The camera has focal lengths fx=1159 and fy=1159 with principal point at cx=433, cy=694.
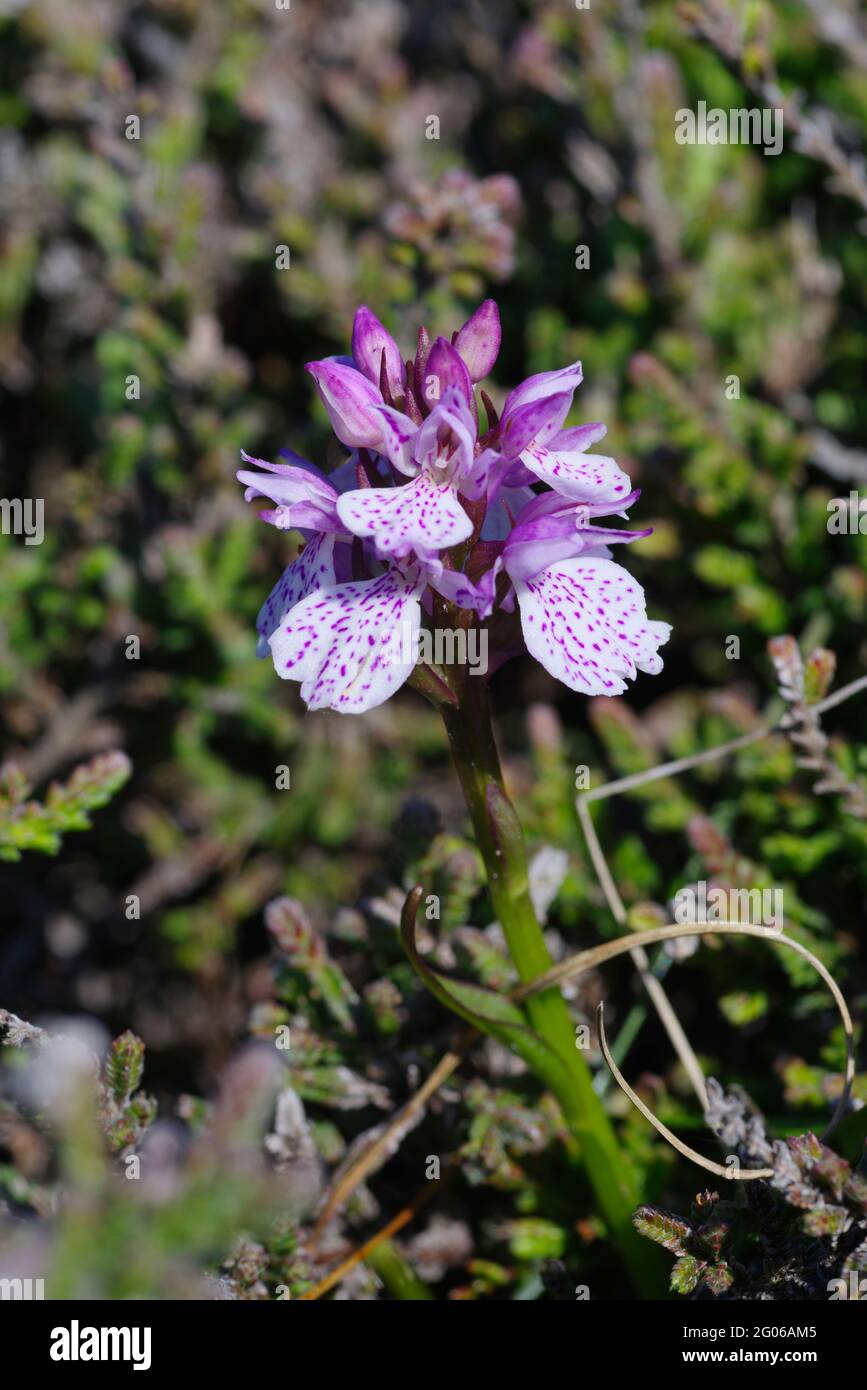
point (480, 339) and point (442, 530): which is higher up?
point (480, 339)

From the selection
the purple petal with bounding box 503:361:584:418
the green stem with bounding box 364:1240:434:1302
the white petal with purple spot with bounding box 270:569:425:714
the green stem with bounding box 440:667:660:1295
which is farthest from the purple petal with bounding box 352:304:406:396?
the green stem with bounding box 364:1240:434:1302

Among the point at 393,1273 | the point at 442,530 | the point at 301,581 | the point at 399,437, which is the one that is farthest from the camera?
the point at 393,1273

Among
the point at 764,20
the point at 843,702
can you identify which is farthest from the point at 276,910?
the point at 764,20

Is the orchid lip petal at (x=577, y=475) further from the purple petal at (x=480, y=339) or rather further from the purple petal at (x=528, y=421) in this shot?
the purple petal at (x=480, y=339)

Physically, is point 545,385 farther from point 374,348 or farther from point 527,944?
point 527,944

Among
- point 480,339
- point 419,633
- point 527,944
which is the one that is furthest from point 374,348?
point 527,944

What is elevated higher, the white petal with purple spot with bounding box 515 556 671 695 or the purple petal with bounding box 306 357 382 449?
the purple petal with bounding box 306 357 382 449

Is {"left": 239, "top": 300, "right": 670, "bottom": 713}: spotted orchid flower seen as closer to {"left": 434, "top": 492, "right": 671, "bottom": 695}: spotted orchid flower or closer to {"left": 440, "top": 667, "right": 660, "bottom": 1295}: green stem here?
{"left": 434, "top": 492, "right": 671, "bottom": 695}: spotted orchid flower

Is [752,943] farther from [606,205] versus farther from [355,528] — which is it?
[606,205]
